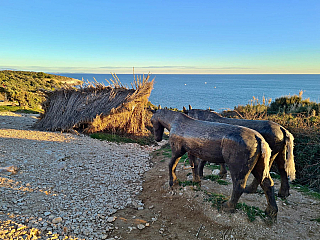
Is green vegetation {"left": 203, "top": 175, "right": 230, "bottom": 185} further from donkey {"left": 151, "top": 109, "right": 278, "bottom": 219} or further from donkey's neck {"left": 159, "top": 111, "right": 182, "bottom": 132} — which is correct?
donkey's neck {"left": 159, "top": 111, "right": 182, "bottom": 132}

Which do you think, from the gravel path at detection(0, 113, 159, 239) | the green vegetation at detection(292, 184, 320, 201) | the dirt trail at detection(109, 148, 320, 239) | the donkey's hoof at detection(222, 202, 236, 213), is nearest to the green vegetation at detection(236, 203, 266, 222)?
the dirt trail at detection(109, 148, 320, 239)

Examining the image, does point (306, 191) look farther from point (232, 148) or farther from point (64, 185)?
point (64, 185)

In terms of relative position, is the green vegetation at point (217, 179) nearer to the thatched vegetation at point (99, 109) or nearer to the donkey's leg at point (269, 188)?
the donkey's leg at point (269, 188)

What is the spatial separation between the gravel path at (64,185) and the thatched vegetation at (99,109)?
6.19ft

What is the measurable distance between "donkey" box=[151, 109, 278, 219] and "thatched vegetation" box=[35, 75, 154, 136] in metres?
7.54

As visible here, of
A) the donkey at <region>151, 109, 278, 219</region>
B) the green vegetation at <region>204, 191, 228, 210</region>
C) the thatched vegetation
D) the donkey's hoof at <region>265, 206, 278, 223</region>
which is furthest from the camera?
the thatched vegetation

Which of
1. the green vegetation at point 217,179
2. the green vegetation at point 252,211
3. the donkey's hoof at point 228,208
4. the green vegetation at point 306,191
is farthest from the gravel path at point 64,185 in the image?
the green vegetation at point 306,191

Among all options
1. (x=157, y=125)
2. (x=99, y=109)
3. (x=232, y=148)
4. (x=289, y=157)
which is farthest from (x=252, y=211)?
(x=99, y=109)

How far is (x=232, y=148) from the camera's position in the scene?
433cm

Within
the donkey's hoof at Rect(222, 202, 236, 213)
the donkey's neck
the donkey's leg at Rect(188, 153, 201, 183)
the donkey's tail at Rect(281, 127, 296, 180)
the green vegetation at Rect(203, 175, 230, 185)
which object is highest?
the donkey's neck

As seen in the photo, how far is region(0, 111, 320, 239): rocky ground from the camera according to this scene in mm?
4391

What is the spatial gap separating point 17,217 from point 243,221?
15.5ft

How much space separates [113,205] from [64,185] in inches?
67.1

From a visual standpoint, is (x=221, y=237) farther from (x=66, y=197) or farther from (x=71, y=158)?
(x=71, y=158)
